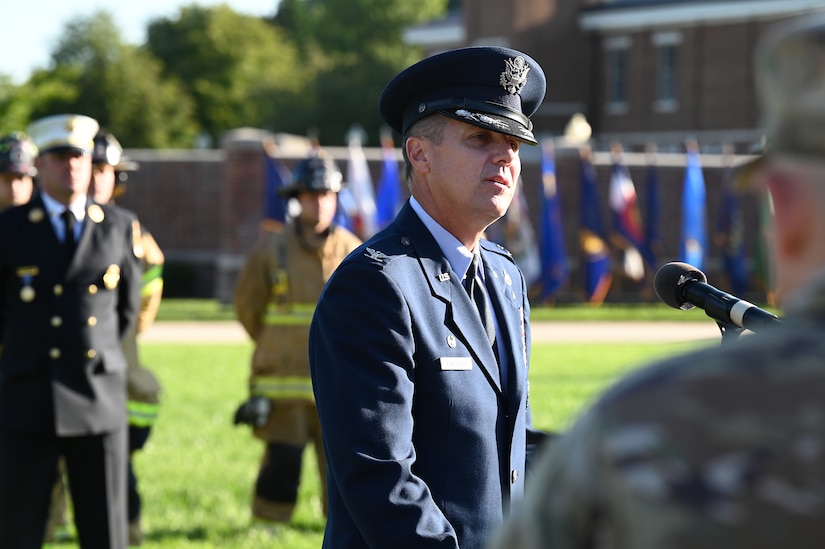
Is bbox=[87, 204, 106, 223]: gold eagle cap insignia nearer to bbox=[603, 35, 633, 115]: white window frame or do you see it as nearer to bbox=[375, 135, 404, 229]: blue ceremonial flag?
bbox=[375, 135, 404, 229]: blue ceremonial flag

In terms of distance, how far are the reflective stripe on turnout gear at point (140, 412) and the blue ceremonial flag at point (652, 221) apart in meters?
22.6

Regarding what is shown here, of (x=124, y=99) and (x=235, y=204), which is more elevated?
(x=124, y=99)

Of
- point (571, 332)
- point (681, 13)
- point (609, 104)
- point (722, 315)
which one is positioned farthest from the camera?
point (609, 104)

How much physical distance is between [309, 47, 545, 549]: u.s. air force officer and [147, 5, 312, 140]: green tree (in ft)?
197

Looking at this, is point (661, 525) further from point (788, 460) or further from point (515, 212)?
point (515, 212)

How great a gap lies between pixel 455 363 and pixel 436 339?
8cm

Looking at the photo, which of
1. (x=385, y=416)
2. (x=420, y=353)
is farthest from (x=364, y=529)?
(x=420, y=353)

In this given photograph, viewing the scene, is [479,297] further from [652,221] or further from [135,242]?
[652,221]

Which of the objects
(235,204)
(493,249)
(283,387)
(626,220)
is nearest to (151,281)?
(283,387)

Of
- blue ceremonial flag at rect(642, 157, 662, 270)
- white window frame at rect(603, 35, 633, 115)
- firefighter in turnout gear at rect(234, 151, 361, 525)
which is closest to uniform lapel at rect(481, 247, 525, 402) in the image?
firefighter in turnout gear at rect(234, 151, 361, 525)

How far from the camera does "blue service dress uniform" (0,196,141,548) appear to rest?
554 cm

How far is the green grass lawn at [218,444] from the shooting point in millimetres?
7684

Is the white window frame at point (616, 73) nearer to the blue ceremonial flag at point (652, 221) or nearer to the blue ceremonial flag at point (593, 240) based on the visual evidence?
the blue ceremonial flag at point (652, 221)

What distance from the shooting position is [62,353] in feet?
18.9
